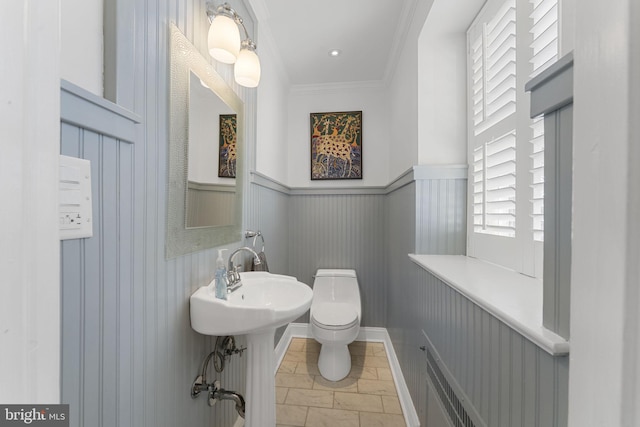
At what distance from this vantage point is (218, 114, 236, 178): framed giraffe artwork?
4.12 feet

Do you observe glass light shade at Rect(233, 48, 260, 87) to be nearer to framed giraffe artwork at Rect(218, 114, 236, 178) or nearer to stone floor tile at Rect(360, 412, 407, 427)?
framed giraffe artwork at Rect(218, 114, 236, 178)

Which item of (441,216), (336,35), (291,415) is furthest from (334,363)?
(336,35)

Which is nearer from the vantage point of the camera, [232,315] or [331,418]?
[232,315]

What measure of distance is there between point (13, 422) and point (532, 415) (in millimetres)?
904

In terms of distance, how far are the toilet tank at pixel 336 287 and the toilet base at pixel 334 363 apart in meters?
0.33

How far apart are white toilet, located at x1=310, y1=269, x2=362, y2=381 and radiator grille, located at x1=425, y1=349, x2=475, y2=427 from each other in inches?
24.3

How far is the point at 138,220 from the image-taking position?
754 millimetres

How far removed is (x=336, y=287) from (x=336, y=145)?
4.29ft

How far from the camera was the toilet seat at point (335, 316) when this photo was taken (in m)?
1.73

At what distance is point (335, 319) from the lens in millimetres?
1808

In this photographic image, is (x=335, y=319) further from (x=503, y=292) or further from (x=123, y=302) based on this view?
(x=123, y=302)

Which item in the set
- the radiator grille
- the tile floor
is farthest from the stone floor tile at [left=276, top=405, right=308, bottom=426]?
the radiator grille

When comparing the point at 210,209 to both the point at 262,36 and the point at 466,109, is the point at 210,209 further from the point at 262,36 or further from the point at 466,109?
the point at 466,109

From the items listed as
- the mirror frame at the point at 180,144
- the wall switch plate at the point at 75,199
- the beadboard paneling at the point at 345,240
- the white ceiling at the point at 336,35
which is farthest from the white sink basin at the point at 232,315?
the white ceiling at the point at 336,35
